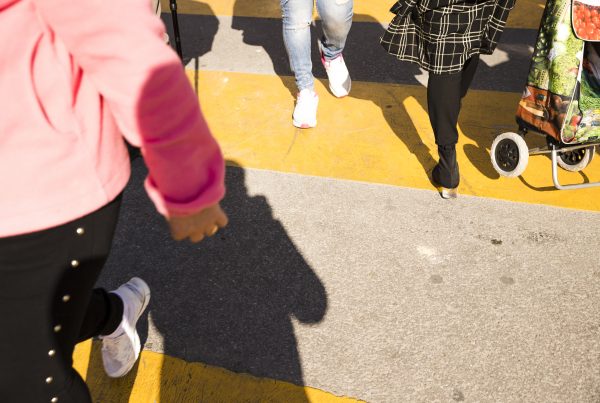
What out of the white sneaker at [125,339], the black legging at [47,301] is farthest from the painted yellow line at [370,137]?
Answer: the black legging at [47,301]

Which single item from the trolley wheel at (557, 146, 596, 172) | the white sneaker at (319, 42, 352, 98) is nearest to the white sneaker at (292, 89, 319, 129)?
the white sneaker at (319, 42, 352, 98)

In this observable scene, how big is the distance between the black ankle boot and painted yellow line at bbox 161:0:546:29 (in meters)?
2.99

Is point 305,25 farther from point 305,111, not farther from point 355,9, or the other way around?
point 355,9

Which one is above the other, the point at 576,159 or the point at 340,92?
the point at 576,159

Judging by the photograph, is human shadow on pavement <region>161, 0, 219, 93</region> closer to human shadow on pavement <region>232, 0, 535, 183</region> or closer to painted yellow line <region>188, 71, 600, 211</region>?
human shadow on pavement <region>232, 0, 535, 183</region>

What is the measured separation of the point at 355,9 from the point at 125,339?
471 cm

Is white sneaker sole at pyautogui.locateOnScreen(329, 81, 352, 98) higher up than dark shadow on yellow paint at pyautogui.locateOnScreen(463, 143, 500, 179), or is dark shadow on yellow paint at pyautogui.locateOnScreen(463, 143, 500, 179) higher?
dark shadow on yellow paint at pyautogui.locateOnScreen(463, 143, 500, 179)

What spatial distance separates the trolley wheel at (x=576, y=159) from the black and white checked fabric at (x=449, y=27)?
89 cm

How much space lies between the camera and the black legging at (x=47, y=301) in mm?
1275

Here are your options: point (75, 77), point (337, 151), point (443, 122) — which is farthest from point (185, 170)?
point (337, 151)

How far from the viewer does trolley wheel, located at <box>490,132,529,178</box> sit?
3.15m

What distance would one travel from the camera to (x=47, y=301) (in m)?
1.35

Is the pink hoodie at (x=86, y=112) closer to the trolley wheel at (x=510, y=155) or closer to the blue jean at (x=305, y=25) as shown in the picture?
the trolley wheel at (x=510, y=155)

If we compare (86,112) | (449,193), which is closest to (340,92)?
(449,193)
